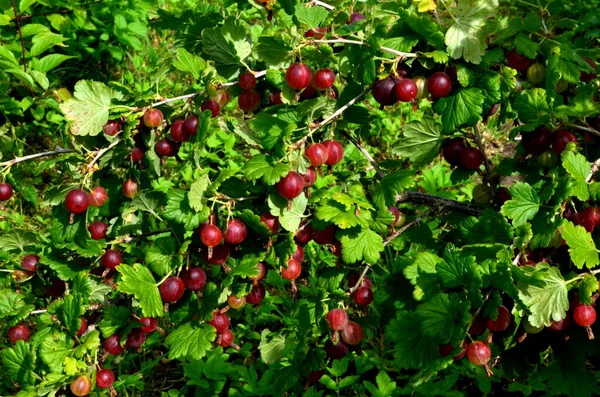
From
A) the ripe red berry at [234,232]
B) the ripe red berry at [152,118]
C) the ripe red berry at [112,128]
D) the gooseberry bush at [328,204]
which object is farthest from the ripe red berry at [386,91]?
the ripe red berry at [112,128]

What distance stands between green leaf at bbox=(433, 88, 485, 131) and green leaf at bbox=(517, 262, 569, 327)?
0.37m

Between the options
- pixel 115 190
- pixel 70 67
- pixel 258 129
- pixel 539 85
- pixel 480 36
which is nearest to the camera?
pixel 480 36

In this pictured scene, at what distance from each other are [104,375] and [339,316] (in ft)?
2.16

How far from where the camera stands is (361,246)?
4.78ft

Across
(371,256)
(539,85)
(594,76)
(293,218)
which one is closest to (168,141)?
(293,218)

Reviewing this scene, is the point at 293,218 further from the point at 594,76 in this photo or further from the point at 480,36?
the point at 594,76

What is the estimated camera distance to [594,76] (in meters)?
1.68

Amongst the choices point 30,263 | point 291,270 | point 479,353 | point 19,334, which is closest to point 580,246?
point 479,353

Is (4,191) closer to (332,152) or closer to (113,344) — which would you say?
(113,344)

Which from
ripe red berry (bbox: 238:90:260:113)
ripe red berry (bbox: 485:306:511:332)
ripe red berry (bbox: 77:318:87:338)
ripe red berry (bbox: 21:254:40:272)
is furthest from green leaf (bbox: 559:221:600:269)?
ripe red berry (bbox: 21:254:40:272)

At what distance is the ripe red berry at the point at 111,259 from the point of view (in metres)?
1.60

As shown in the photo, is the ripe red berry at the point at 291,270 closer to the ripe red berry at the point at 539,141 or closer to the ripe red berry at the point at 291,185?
the ripe red berry at the point at 291,185

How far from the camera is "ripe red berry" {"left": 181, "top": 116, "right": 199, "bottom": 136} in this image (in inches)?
61.8

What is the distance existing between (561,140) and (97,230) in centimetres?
118
